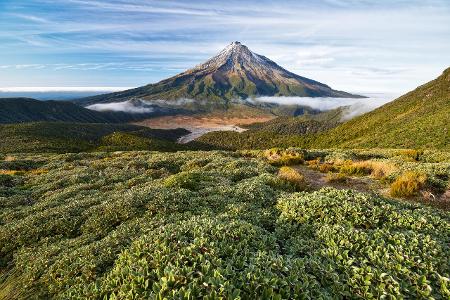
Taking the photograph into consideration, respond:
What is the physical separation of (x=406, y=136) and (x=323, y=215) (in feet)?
312

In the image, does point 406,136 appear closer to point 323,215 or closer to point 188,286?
point 323,215

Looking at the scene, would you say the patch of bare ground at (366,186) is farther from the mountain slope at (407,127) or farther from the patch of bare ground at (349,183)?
the mountain slope at (407,127)

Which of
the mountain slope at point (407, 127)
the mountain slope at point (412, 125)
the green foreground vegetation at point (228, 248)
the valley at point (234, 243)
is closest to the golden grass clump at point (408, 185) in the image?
the valley at point (234, 243)

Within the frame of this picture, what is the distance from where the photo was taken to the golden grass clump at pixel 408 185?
57.4 feet

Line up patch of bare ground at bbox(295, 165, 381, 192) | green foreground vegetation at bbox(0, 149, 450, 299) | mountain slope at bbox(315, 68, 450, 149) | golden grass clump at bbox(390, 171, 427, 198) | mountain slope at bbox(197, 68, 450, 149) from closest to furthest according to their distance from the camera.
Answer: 1. green foreground vegetation at bbox(0, 149, 450, 299)
2. golden grass clump at bbox(390, 171, 427, 198)
3. patch of bare ground at bbox(295, 165, 381, 192)
4. mountain slope at bbox(315, 68, 450, 149)
5. mountain slope at bbox(197, 68, 450, 149)

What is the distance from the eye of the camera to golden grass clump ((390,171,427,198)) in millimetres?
17484

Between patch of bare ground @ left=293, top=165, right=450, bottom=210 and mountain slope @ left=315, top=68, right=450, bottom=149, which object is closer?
patch of bare ground @ left=293, top=165, right=450, bottom=210

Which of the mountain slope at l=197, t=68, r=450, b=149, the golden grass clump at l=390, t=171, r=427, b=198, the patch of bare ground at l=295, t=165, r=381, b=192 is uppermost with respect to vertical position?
the golden grass clump at l=390, t=171, r=427, b=198

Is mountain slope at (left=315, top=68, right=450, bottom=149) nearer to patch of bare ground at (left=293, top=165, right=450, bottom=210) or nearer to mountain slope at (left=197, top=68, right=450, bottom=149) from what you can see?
mountain slope at (left=197, top=68, right=450, bottom=149)

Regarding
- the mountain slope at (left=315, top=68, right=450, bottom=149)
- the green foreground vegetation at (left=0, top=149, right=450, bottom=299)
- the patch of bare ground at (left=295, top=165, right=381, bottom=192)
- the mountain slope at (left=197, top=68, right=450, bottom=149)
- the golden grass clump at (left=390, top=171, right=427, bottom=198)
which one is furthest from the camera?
the mountain slope at (left=197, top=68, right=450, bottom=149)

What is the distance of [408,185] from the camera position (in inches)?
697

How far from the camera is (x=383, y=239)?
873cm

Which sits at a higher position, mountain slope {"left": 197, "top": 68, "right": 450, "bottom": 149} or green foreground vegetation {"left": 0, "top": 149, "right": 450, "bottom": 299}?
green foreground vegetation {"left": 0, "top": 149, "right": 450, "bottom": 299}

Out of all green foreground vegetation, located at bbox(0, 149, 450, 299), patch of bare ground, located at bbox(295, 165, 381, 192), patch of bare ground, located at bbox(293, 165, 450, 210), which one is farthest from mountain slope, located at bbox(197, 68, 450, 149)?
green foreground vegetation, located at bbox(0, 149, 450, 299)
